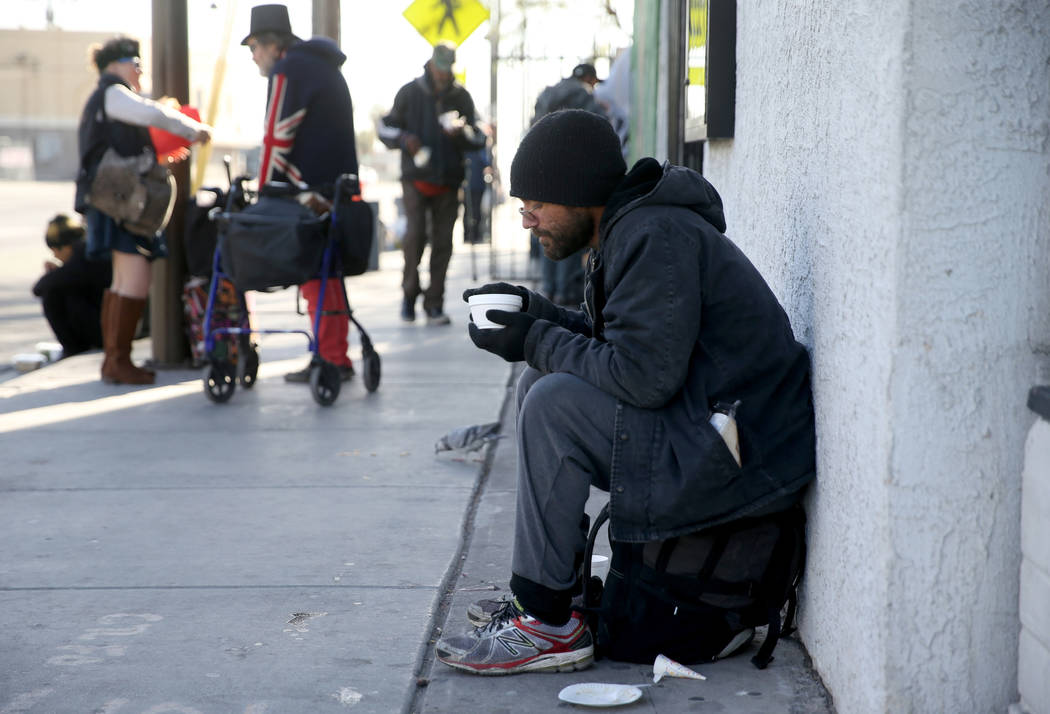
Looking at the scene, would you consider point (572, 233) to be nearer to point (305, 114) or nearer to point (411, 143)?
point (305, 114)

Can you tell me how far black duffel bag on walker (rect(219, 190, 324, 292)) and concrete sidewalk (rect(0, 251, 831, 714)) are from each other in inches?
26.4

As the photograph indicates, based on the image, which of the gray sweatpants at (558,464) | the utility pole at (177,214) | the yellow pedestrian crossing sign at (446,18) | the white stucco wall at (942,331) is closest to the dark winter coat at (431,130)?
the yellow pedestrian crossing sign at (446,18)

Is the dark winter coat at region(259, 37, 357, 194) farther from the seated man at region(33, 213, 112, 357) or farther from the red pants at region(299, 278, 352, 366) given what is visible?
the seated man at region(33, 213, 112, 357)

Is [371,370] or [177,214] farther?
[177,214]

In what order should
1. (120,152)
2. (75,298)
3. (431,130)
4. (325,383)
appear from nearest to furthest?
(325,383), (120,152), (75,298), (431,130)

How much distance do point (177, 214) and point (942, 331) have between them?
19.5 ft

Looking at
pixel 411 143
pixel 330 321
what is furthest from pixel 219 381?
pixel 411 143

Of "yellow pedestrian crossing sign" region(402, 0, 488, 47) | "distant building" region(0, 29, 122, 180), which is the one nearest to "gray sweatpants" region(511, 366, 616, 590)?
"yellow pedestrian crossing sign" region(402, 0, 488, 47)

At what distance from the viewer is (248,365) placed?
686 centimetres

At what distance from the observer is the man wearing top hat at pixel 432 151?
9258 millimetres

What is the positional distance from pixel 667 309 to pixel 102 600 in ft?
5.91

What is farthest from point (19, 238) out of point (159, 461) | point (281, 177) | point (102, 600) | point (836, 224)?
point (836, 224)

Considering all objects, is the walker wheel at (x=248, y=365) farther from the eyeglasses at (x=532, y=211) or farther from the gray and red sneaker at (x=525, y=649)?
the gray and red sneaker at (x=525, y=649)

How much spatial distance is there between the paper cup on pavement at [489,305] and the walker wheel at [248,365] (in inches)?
153
